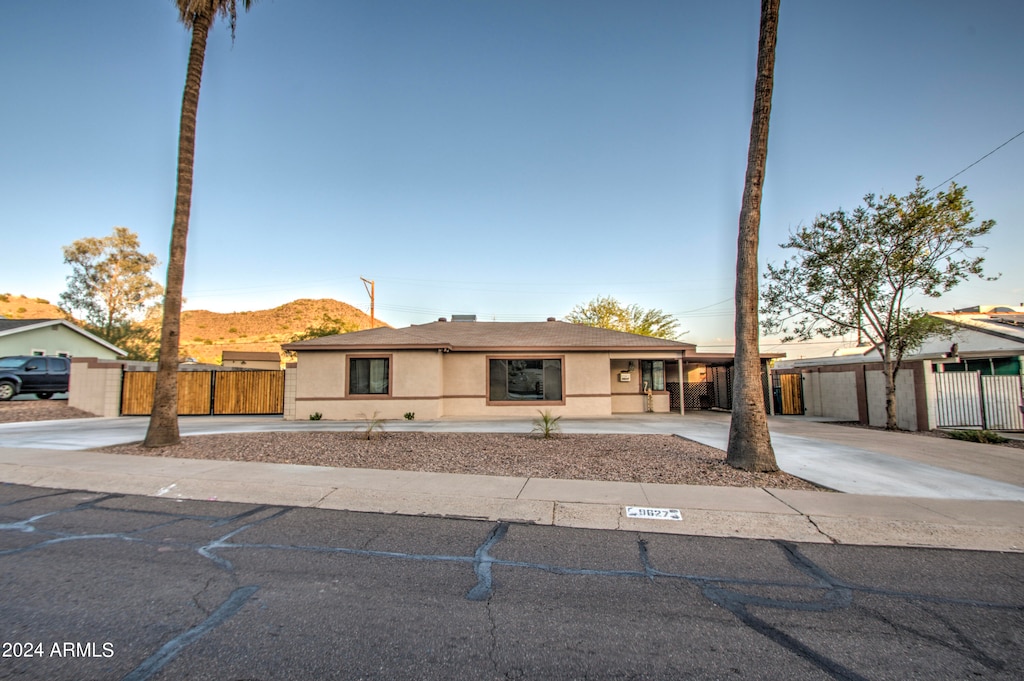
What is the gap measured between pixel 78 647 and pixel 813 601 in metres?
4.98

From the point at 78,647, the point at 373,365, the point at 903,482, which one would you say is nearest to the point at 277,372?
the point at 373,365

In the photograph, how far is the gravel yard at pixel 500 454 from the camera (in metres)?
8.01

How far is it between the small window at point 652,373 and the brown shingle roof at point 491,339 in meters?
1.52

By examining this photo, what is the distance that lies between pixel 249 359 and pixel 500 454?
26.9 metres

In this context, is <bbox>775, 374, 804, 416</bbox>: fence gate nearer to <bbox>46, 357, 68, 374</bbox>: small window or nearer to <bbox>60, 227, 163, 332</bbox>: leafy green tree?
<bbox>46, 357, 68, 374</bbox>: small window

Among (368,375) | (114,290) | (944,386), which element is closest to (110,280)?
(114,290)

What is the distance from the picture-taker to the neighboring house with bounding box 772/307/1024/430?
14.3 meters

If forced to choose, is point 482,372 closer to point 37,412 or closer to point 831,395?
point 831,395

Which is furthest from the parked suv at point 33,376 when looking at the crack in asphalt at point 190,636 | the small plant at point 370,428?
the crack in asphalt at point 190,636

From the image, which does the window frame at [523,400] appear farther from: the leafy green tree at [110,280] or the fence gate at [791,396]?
the leafy green tree at [110,280]

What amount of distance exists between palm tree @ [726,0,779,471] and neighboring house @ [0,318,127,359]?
34.2 m

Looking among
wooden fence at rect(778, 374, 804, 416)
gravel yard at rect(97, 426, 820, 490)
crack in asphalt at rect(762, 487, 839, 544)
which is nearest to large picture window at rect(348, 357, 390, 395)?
gravel yard at rect(97, 426, 820, 490)

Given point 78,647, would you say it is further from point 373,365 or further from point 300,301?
point 300,301

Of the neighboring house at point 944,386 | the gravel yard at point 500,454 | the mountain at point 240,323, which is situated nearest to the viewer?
the gravel yard at point 500,454
